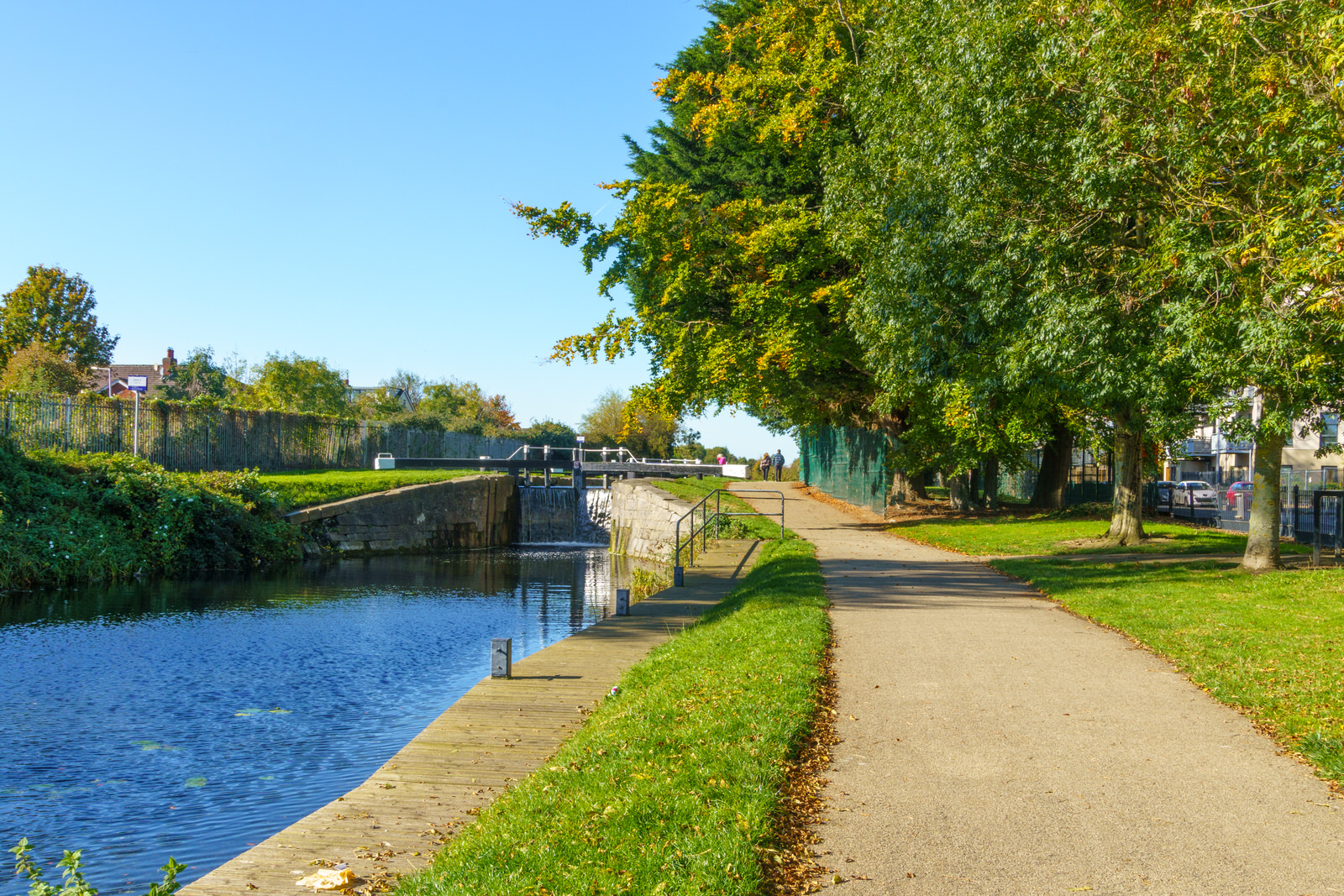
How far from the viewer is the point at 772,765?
227 inches

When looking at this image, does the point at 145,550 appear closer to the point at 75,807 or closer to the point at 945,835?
the point at 75,807

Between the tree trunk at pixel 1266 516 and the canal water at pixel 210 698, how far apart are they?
34.3 ft

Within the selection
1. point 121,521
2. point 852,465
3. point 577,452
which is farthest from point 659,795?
point 577,452

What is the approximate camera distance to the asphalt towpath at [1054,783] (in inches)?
175

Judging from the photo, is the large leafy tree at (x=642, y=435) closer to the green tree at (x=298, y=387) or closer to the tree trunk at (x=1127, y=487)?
the green tree at (x=298, y=387)

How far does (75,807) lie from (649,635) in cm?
568

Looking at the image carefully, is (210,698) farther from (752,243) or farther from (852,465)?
(852,465)

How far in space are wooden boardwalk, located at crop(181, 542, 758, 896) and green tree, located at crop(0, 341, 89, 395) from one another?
38.3 m

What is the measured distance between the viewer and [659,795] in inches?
208

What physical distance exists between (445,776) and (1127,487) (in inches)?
744

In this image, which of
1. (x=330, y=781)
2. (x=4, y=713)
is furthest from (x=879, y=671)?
(x=4, y=713)

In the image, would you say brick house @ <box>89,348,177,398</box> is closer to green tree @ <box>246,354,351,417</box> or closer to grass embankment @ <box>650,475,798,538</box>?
green tree @ <box>246,354,351,417</box>

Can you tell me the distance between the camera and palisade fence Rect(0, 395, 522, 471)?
992 inches

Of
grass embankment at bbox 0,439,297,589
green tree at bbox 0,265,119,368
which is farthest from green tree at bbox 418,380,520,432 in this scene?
grass embankment at bbox 0,439,297,589
